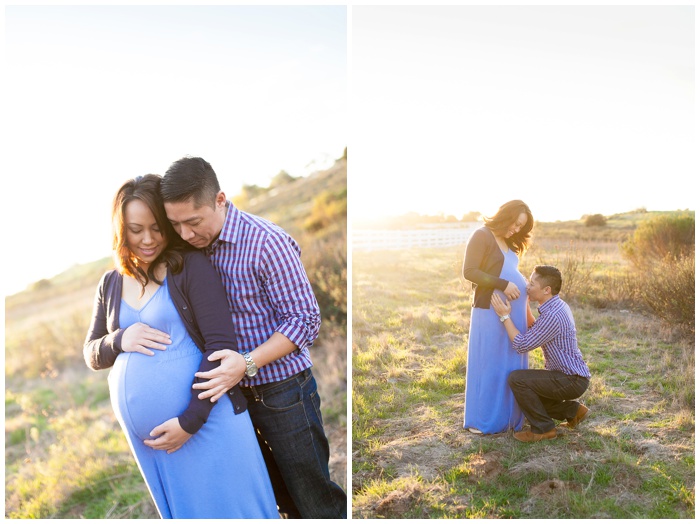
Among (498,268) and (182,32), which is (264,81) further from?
(498,268)

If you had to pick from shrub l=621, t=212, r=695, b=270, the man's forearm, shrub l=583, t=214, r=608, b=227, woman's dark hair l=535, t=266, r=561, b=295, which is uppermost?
shrub l=583, t=214, r=608, b=227

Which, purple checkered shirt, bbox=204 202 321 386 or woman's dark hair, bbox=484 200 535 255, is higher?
woman's dark hair, bbox=484 200 535 255

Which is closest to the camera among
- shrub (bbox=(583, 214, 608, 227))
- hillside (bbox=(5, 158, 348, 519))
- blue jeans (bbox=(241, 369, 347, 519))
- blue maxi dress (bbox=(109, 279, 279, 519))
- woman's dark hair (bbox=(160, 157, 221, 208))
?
woman's dark hair (bbox=(160, 157, 221, 208))

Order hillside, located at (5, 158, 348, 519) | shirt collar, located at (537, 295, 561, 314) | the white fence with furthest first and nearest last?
hillside, located at (5, 158, 348, 519) < the white fence < shirt collar, located at (537, 295, 561, 314)

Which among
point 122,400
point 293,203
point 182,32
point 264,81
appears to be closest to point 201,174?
point 122,400

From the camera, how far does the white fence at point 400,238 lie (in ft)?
10.9

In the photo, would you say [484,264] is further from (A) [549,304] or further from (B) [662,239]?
(B) [662,239]

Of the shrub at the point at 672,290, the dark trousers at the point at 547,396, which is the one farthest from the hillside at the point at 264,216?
the shrub at the point at 672,290

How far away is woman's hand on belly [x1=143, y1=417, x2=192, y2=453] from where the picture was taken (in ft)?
7.36

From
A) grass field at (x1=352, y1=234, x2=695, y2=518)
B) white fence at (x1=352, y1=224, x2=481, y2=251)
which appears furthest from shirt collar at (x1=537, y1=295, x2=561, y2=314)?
white fence at (x1=352, y1=224, x2=481, y2=251)

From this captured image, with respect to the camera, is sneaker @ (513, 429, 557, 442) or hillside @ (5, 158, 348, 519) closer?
sneaker @ (513, 429, 557, 442)

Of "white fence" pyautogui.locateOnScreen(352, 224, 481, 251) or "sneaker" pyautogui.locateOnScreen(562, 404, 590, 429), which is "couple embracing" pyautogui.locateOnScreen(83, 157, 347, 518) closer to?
"white fence" pyautogui.locateOnScreen(352, 224, 481, 251)

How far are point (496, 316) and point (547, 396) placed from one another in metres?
0.50

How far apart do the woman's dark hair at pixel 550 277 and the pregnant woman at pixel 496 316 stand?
0.35ft
